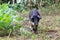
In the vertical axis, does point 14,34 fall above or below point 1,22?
below

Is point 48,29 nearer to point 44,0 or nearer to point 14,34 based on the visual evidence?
point 14,34

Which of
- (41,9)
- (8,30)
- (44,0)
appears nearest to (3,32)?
(8,30)

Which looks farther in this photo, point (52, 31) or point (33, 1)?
point (33, 1)

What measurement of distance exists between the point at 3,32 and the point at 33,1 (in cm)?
829

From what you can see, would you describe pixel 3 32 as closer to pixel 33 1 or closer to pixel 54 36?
pixel 54 36

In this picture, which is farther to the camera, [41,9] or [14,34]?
[41,9]

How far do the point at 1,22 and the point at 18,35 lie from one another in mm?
844

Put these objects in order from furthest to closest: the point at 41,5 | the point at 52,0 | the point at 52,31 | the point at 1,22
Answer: the point at 52,0, the point at 41,5, the point at 52,31, the point at 1,22

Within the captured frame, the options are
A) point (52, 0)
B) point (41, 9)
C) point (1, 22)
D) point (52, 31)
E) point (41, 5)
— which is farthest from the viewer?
point (52, 0)

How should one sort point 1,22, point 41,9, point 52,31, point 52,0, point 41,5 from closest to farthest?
1. point 1,22
2. point 52,31
3. point 41,9
4. point 41,5
5. point 52,0

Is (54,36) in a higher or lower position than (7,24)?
lower

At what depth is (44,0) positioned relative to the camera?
17.0 metres

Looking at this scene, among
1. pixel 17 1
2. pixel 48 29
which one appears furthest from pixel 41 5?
pixel 48 29

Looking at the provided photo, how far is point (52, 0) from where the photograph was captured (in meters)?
17.3
